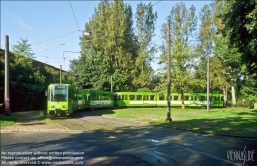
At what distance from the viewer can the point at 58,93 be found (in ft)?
81.3

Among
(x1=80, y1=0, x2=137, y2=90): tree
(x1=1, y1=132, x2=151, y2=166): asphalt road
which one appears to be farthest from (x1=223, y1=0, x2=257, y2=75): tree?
(x1=80, y1=0, x2=137, y2=90): tree

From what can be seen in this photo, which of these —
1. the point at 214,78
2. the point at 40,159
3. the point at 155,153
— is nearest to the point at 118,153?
the point at 155,153

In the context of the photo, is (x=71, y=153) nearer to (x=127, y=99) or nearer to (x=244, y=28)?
(x=244, y=28)

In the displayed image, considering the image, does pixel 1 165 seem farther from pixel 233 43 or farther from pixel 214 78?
pixel 214 78

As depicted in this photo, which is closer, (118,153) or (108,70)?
(118,153)

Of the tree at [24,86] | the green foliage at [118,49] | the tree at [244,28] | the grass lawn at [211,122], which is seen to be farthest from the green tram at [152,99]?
the tree at [244,28]

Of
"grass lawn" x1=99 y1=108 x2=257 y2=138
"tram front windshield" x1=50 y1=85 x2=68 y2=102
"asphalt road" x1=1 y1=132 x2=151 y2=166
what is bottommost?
"grass lawn" x1=99 y1=108 x2=257 y2=138

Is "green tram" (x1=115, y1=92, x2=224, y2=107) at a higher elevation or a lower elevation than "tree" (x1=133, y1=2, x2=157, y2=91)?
lower

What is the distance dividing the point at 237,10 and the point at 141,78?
43708mm

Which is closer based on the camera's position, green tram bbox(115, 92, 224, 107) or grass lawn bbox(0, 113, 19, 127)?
grass lawn bbox(0, 113, 19, 127)

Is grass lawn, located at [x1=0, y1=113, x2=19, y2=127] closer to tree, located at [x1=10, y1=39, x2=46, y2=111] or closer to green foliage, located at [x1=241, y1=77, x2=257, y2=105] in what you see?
tree, located at [x1=10, y1=39, x2=46, y2=111]

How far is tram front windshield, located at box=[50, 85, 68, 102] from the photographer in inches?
975

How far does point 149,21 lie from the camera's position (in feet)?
190

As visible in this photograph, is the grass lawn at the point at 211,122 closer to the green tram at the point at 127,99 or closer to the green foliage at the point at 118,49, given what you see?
the green tram at the point at 127,99
